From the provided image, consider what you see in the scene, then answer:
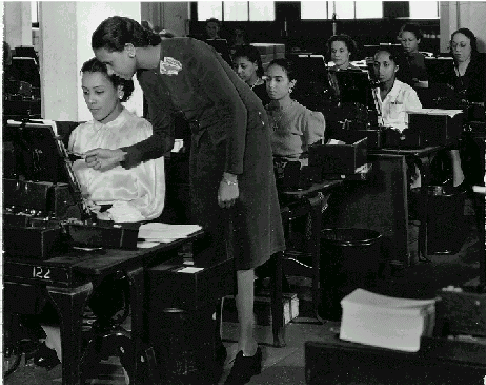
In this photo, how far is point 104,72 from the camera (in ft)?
11.5

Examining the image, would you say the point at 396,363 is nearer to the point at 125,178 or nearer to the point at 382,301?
the point at 382,301

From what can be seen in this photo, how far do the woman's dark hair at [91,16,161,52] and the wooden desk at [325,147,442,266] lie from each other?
2.24 m

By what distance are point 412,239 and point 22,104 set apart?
8.75 feet

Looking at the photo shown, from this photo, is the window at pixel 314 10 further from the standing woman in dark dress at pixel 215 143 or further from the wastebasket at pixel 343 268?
the standing woman in dark dress at pixel 215 143

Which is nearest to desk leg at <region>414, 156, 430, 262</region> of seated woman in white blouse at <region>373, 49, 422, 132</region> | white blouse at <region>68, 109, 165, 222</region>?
seated woman in white blouse at <region>373, 49, 422, 132</region>

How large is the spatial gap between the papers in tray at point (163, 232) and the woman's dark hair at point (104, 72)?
1.95 ft

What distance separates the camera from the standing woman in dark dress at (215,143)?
313cm

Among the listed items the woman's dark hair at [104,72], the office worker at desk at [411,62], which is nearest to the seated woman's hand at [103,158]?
the woman's dark hair at [104,72]

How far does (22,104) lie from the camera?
21.3 feet

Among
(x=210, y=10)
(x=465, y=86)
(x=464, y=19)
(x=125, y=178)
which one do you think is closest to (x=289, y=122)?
(x=125, y=178)

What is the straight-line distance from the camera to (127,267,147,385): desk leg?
302cm

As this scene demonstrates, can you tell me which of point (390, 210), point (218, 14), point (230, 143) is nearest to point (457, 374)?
point (230, 143)

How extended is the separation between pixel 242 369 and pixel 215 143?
2.62 feet

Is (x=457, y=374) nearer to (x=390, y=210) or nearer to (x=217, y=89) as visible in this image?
(x=217, y=89)
